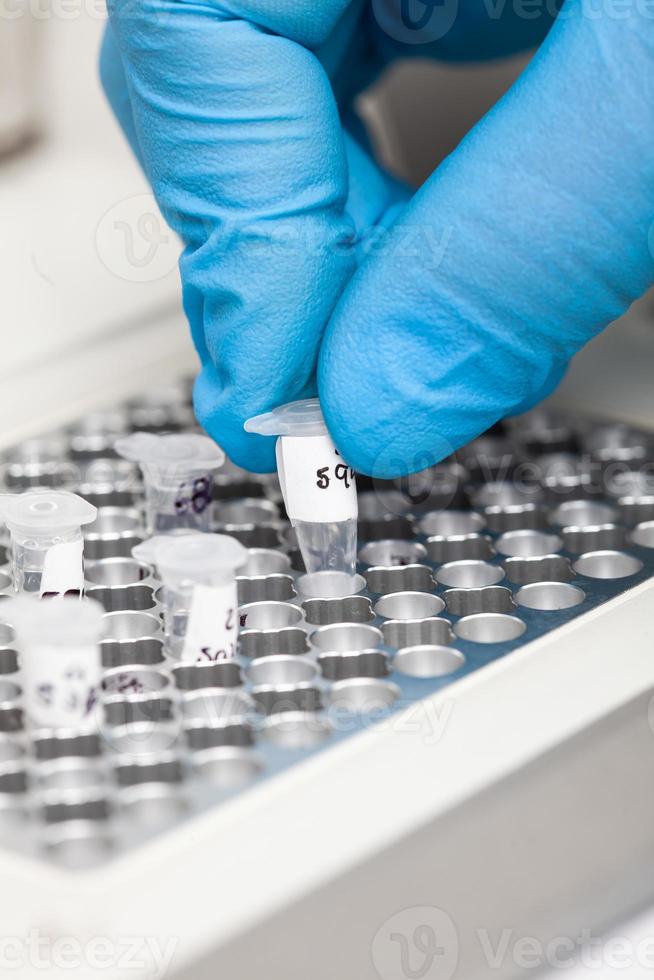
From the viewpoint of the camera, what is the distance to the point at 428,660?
38.3 inches

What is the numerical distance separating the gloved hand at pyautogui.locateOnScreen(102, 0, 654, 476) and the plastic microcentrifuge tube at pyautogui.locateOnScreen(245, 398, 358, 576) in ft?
0.08

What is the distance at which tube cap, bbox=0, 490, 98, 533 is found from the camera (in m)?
1.02

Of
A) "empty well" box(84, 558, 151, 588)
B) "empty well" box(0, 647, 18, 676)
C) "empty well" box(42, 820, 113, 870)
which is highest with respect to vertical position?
"empty well" box(42, 820, 113, 870)

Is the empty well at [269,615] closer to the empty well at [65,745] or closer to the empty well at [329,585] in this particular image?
the empty well at [329,585]

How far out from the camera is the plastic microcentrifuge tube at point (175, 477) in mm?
1166

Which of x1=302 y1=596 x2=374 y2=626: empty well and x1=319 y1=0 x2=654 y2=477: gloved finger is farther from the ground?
x1=319 y1=0 x2=654 y2=477: gloved finger

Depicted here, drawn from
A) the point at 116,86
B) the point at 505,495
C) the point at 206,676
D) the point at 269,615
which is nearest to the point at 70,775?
the point at 206,676

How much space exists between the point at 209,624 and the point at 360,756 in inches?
6.6

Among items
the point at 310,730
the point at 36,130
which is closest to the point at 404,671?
the point at 310,730

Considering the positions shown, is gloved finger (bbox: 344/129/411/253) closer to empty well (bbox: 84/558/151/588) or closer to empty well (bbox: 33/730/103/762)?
empty well (bbox: 84/558/151/588)

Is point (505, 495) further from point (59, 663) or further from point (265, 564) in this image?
point (59, 663)

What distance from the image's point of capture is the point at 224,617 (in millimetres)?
946

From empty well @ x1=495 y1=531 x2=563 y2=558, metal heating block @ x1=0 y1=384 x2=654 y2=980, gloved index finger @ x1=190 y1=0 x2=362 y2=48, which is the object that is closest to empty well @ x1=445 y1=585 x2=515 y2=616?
metal heating block @ x1=0 y1=384 x2=654 y2=980

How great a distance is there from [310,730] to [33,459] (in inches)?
23.0
